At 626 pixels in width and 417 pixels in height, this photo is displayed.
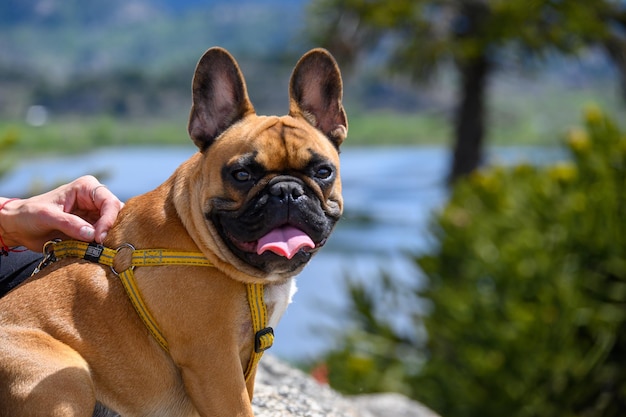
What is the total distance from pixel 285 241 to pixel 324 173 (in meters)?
0.34

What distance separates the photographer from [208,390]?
2.70 metres

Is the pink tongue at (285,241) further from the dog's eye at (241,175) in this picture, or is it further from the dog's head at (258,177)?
the dog's eye at (241,175)

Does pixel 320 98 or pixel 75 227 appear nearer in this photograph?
pixel 75 227

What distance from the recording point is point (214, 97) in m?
3.03

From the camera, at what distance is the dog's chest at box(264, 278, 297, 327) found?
2.96m

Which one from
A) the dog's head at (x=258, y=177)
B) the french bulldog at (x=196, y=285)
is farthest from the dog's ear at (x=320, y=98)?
the french bulldog at (x=196, y=285)

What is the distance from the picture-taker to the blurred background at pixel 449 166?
8.67 m

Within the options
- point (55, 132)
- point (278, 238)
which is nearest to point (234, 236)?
point (278, 238)

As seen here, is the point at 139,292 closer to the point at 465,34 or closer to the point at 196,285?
the point at 196,285

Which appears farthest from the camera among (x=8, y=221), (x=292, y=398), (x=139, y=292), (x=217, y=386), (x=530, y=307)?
(x=530, y=307)

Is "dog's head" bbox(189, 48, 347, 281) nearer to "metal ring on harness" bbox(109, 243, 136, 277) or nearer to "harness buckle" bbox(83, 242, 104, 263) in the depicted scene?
"metal ring on harness" bbox(109, 243, 136, 277)

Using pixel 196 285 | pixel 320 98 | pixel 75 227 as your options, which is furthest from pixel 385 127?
pixel 196 285

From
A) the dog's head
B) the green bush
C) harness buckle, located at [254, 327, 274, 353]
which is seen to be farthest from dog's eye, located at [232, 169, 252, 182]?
the green bush

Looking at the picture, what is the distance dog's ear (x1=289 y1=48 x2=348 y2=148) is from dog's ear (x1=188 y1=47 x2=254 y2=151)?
0.23 meters
